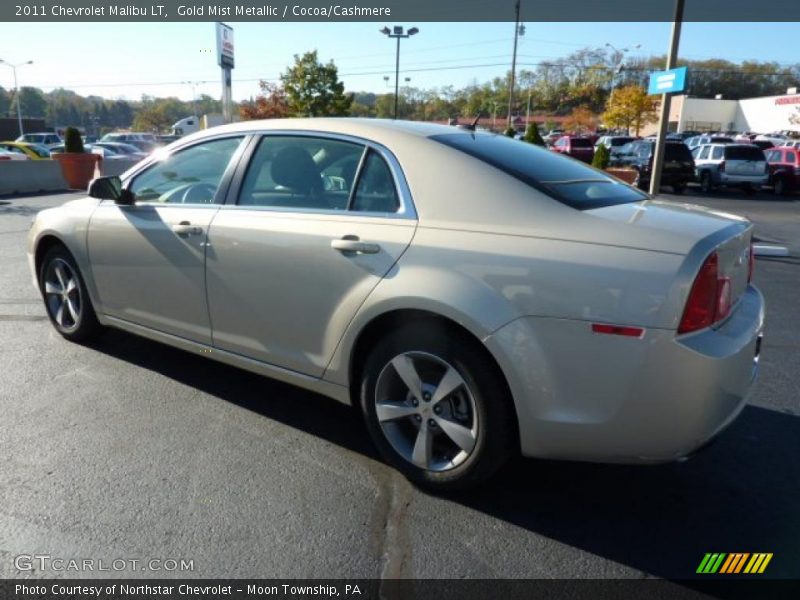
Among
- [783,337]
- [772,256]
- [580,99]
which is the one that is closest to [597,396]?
[783,337]

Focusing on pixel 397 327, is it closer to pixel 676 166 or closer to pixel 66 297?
pixel 66 297

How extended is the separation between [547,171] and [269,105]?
170 feet

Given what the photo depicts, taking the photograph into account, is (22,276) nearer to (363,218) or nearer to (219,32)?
(363,218)

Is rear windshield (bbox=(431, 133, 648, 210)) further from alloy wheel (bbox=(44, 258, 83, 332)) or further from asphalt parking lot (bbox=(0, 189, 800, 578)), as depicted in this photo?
alloy wheel (bbox=(44, 258, 83, 332))

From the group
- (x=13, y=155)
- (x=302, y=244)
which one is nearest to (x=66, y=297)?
(x=302, y=244)

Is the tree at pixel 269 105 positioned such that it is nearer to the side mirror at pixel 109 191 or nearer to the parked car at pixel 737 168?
the parked car at pixel 737 168

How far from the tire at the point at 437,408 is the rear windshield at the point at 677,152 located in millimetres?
19350

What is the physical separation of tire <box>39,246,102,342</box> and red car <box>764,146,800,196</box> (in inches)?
894

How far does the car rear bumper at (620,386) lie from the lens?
2205 mm

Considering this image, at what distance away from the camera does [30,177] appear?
17359 mm

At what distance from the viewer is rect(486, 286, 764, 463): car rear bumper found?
7.23 ft

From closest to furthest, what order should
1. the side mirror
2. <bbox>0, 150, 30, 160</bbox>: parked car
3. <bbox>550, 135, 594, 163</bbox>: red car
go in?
1. the side mirror
2. <bbox>0, 150, 30, 160</bbox>: parked car
3. <bbox>550, 135, 594, 163</bbox>: red car

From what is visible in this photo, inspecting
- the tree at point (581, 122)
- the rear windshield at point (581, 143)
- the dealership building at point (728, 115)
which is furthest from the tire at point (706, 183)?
the tree at point (581, 122)

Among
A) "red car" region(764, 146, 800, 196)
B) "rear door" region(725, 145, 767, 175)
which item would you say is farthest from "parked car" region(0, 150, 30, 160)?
"red car" region(764, 146, 800, 196)
